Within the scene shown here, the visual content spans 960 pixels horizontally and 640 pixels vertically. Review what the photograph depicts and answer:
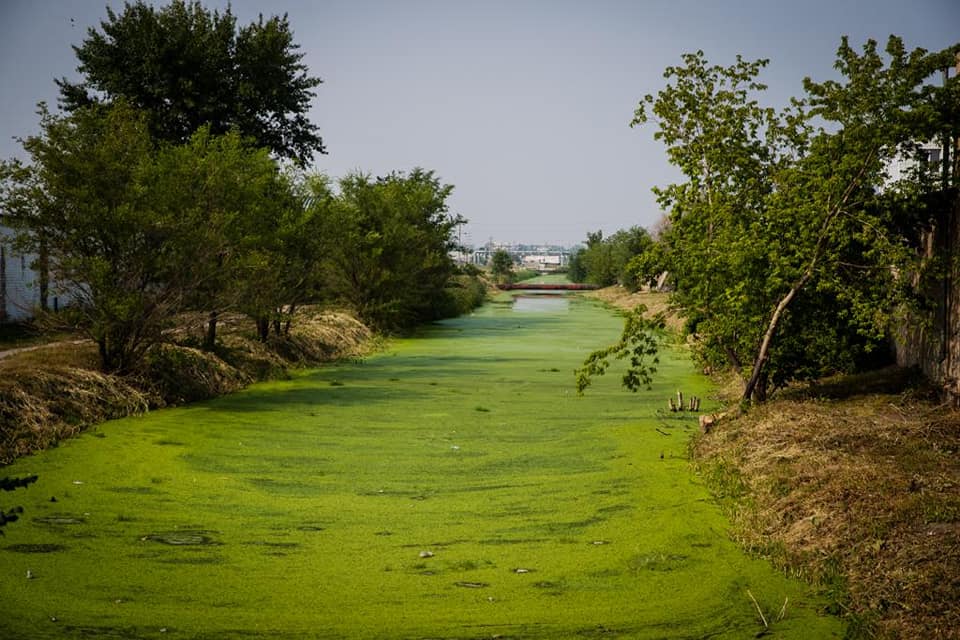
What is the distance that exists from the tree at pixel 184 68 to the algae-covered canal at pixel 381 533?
1668 cm

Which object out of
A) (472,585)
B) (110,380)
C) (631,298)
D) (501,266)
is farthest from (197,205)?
(501,266)

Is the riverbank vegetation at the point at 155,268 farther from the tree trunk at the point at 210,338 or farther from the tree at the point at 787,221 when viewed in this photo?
the tree at the point at 787,221

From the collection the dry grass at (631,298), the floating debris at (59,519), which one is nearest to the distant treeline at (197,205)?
the floating debris at (59,519)

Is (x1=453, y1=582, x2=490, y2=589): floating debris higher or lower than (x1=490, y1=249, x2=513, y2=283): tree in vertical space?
lower

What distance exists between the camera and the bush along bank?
29.3ft

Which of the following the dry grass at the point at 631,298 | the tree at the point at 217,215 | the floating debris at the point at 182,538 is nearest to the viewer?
the floating debris at the point at 182,538

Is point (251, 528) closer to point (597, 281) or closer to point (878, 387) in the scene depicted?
point (878, 387)

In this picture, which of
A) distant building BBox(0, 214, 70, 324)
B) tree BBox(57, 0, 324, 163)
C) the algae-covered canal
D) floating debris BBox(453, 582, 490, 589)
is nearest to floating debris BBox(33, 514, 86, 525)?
the algae-covered canal

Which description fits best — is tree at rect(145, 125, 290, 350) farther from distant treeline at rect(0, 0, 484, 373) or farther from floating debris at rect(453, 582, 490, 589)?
floating debris at rect(453, 582, 490, 589)

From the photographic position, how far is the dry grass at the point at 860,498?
459 centimetres

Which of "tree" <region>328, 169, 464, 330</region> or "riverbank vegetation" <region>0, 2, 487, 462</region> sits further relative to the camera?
"tree" <region>328, 169, 464, 330</region>

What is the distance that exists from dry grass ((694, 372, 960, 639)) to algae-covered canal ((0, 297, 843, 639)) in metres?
0.25

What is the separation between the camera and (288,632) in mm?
4598

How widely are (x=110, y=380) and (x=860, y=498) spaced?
26.7 feet
